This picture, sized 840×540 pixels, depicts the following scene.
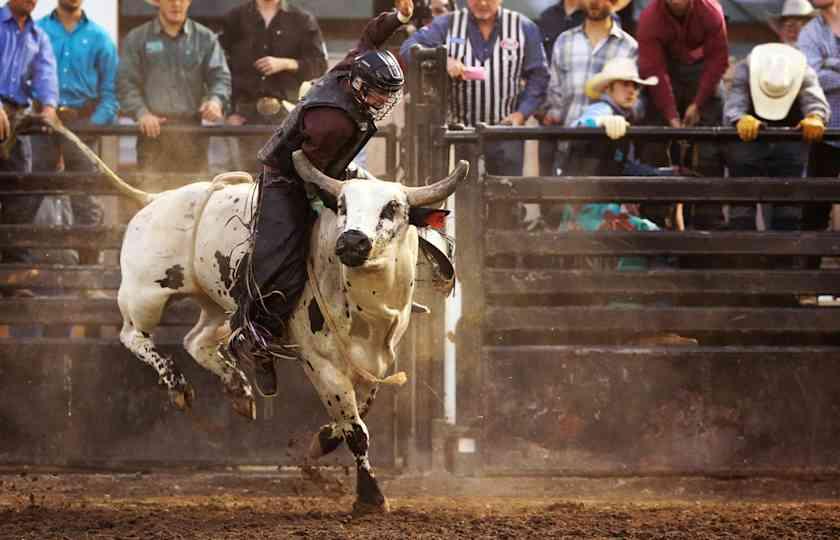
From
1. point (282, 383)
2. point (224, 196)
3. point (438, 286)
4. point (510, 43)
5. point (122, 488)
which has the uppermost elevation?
point (510, 43)

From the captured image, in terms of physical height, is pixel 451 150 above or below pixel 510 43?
below

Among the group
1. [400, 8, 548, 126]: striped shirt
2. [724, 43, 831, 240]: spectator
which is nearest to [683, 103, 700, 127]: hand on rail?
[724, 43, 831, 240]: spectator

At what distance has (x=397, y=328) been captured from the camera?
654 cm

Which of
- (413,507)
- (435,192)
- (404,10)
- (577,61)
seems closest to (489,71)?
(577,61)

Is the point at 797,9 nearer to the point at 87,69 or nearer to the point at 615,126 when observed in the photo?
the point at 615,126

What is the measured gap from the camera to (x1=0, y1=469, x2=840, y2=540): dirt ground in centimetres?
617

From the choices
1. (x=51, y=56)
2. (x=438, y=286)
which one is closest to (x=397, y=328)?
(x=438, y=286)

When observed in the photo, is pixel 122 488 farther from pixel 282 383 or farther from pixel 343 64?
pixel 343 64

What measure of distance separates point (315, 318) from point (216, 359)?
0.97m

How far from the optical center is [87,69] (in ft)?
30.0

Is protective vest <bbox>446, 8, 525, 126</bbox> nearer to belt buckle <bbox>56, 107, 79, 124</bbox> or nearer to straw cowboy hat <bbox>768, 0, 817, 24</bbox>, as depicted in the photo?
straw cowboy hat <bbox>768, 0, 817, 24</bbox>

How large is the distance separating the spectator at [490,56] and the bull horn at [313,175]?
8.30 feet

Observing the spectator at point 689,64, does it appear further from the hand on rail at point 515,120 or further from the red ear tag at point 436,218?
the red ear tag at point 436,218

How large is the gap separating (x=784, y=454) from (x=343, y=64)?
3.58m
